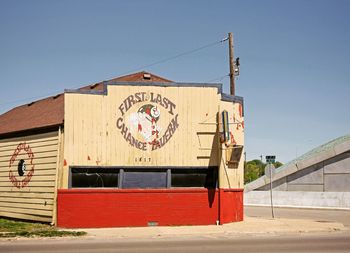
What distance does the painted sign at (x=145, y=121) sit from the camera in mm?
21672

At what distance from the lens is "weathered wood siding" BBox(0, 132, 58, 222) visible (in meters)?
22.0

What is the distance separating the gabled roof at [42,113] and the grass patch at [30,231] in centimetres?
446

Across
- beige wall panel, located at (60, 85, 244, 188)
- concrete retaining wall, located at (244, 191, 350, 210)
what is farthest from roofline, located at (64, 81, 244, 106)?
concrete retaining wall, located at (244, 191, 350, 210)

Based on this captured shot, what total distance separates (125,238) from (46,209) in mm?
5800

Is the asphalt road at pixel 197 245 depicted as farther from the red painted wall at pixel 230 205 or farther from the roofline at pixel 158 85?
the roofline at pixel 158 85

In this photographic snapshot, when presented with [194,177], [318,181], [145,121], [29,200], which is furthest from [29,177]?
[318,181]

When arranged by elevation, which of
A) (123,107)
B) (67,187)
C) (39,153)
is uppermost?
(123,107)

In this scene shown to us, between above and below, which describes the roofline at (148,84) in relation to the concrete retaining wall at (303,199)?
above

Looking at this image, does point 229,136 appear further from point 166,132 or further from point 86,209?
point 86,209

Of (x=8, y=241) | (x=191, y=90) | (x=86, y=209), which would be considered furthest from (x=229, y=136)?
(x=8, y=241)

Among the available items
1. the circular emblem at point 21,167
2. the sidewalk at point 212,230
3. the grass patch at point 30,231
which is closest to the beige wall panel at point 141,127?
the grass patch at point 30,231

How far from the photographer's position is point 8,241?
654 inches

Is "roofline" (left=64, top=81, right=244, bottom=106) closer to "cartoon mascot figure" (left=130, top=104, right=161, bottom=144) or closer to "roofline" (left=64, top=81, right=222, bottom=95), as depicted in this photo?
"roofline" (left=64, top=81, right=222, bottom=95)

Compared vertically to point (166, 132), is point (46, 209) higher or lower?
lower
